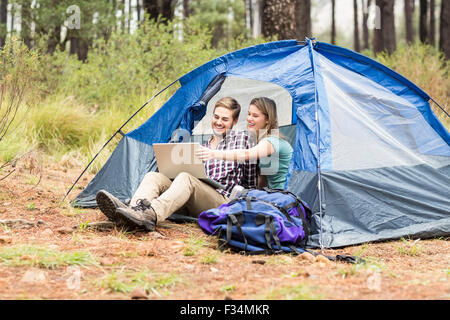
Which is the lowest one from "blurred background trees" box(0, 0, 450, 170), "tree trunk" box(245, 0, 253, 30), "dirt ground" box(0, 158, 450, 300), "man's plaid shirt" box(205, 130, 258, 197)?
"dirt ground" box(0, 158, 450, 300)

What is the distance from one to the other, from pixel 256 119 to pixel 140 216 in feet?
4.06

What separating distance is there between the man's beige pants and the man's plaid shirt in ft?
0.58

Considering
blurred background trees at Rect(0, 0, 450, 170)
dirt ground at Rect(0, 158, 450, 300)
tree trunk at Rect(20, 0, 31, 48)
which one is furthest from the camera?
tree trunk at Rect(20, 0, 31, 48)

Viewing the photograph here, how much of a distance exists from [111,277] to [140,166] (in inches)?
91.9

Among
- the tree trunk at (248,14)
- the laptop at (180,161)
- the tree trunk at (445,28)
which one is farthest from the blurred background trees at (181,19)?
the laptop at (180,161)

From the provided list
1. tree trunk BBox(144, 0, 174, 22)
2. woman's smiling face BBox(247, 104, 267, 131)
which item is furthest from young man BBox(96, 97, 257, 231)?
tree trunk BBox(144, 0, 174, 22)

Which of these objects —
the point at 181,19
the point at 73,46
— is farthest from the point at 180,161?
the point at 73,46

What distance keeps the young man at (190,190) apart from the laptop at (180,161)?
0.17 feet

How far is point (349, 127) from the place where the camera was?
3787mm

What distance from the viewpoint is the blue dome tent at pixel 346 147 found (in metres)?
3.59

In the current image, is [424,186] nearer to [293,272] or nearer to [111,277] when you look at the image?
[293,272]

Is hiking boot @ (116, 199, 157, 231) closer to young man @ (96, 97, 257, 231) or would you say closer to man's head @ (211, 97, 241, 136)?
young man @ (96, 97, 257, 231)

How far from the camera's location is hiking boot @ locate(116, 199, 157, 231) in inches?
130

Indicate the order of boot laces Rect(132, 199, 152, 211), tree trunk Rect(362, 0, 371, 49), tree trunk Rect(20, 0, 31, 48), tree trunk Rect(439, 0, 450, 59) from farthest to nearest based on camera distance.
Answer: tree trunk Rect(362, 0, 371, 49), tree trunk Rect(20, 0, 31, 48), tree trunk Rect(439, 0, 450, 59), boot laces Rect(132, 199, 152, 211)
